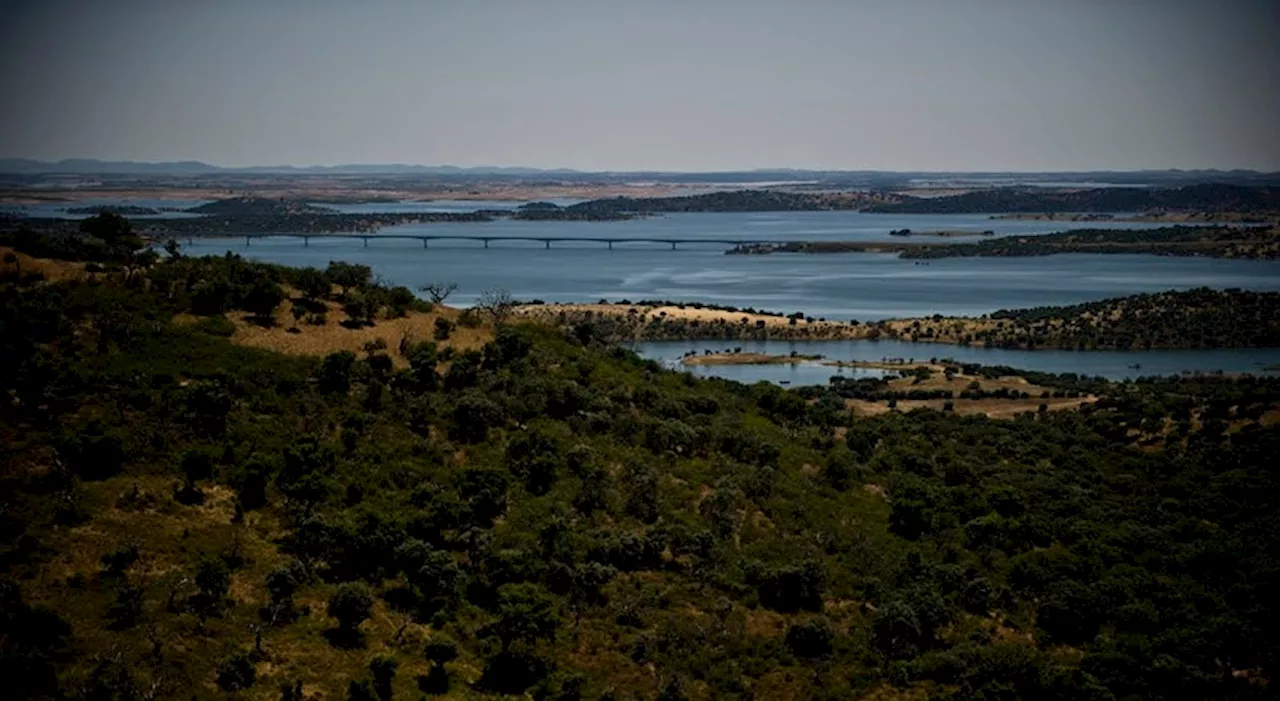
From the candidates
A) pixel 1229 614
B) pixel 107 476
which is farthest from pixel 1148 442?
pixel 107 476

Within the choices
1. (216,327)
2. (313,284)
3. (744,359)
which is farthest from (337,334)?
(744,359)

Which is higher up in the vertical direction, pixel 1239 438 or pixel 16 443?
pixel 16 443

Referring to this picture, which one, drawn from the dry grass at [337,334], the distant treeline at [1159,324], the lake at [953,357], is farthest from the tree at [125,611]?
the distant treeline at [1159,324]

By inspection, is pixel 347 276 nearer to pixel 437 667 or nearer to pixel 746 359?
pixel 437 667

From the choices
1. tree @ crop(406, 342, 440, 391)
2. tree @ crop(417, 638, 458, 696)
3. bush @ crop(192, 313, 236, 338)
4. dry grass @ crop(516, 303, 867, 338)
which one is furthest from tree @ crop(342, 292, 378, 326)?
dry grass @ crop(516, 303, 867, 338)

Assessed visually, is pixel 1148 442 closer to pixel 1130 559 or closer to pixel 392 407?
pixel 1130 559

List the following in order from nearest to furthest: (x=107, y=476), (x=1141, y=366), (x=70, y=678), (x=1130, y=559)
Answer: (x=70, y=678)
(x=107, y=476)
(x=1130, y=559)
(x=1141, y=366)

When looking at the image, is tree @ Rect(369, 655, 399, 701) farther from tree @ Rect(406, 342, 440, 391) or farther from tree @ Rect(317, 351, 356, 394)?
tree @ Rect(406, 342, 440, 391)
